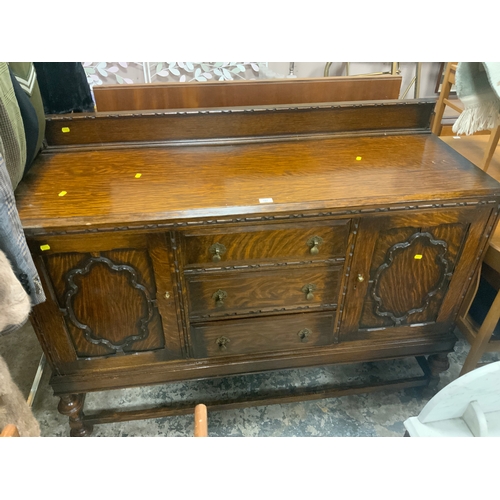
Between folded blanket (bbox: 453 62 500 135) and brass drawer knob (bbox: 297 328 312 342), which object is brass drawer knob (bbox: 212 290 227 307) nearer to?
brass drawer knob (bbox: 297 328 312 342)

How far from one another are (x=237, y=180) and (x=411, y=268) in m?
0.53

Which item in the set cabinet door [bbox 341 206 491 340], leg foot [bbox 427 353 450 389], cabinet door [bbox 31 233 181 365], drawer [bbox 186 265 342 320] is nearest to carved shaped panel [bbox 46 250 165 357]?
cabinet door [bbox 31 233 181 365]

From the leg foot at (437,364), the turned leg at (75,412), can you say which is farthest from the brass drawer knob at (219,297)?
the leg foot at (437,364)

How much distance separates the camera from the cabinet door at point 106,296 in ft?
3.08

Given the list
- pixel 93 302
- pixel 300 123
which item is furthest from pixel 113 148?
pixel 300 123

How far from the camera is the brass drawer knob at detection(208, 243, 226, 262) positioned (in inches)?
38.4

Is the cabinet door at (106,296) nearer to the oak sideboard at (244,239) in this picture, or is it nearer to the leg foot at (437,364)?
the oak sideboard at (244,239)

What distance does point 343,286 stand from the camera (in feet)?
3.65

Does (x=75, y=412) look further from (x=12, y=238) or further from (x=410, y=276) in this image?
(x=410, y=276)

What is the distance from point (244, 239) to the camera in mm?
978

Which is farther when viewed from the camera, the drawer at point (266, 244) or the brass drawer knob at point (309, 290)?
the brass drawer knob at point (309, 290)

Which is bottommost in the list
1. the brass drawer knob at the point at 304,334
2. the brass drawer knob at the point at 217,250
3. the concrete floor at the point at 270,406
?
the concrete floor at the point at 270,406

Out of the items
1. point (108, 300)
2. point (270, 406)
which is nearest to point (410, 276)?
point (270, 406)

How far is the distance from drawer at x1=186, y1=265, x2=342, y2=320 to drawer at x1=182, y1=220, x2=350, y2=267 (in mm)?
41
